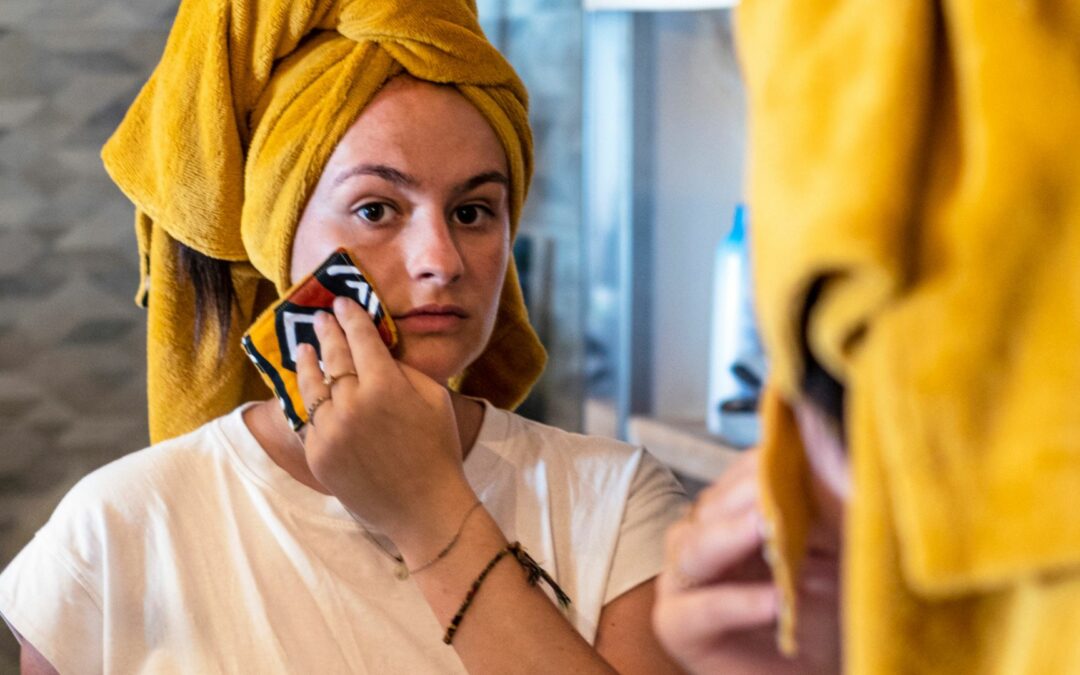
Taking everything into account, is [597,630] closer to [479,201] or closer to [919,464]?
[479,201]

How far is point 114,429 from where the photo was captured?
1.49m

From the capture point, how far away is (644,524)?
1.04 m

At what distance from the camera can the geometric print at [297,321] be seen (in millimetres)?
966

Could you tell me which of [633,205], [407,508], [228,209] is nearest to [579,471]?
[407,508]

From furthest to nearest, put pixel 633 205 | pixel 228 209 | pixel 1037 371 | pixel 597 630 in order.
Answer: pixel 633 205
pixel 228 209
pixel 597 630
pixel 1037 371

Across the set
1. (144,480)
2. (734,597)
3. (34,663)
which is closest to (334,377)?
(144,480)

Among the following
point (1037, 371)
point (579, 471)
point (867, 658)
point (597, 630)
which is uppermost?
point (1037, 371)

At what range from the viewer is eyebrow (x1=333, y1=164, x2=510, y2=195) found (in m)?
1.01

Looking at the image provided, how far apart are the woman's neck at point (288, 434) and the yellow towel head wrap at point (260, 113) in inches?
4.6

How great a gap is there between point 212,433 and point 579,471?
37 centimetres

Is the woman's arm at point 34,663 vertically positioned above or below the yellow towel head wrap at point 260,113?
below

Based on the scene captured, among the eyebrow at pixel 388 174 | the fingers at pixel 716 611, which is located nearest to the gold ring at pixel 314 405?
the eyebrow at pixel 388 174

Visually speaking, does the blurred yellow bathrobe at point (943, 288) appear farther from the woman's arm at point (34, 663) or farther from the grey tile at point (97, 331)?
the grey tile at point (97, 331)

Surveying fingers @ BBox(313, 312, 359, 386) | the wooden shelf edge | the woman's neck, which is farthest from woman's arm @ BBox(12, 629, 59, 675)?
the wooden shelf edge
